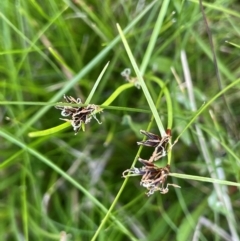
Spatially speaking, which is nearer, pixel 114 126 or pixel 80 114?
pixel 80 114

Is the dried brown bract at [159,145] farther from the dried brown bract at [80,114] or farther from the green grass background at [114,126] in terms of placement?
the green grass background at [114,126]

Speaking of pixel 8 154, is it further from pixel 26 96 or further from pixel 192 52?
pixel 192 52

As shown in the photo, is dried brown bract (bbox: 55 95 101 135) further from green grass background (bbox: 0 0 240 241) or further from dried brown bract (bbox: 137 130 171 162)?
green grass background (bbox: 0 0 240 241)

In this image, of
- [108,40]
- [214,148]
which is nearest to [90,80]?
[108,40]

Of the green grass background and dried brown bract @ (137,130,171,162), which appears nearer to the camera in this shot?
dried brown bract @ (137,130,171,162)

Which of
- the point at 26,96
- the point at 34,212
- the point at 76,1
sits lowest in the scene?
the point at 34,212

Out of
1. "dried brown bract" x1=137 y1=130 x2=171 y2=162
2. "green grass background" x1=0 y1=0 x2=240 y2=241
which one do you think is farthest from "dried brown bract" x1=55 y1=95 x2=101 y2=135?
"green grass background" x1=0 y1=0 x2=240 y2=241

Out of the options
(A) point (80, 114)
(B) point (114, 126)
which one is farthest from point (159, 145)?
(B) point (114, 126)

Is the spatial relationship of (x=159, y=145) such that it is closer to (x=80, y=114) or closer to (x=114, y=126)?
(x=80, y=114)
